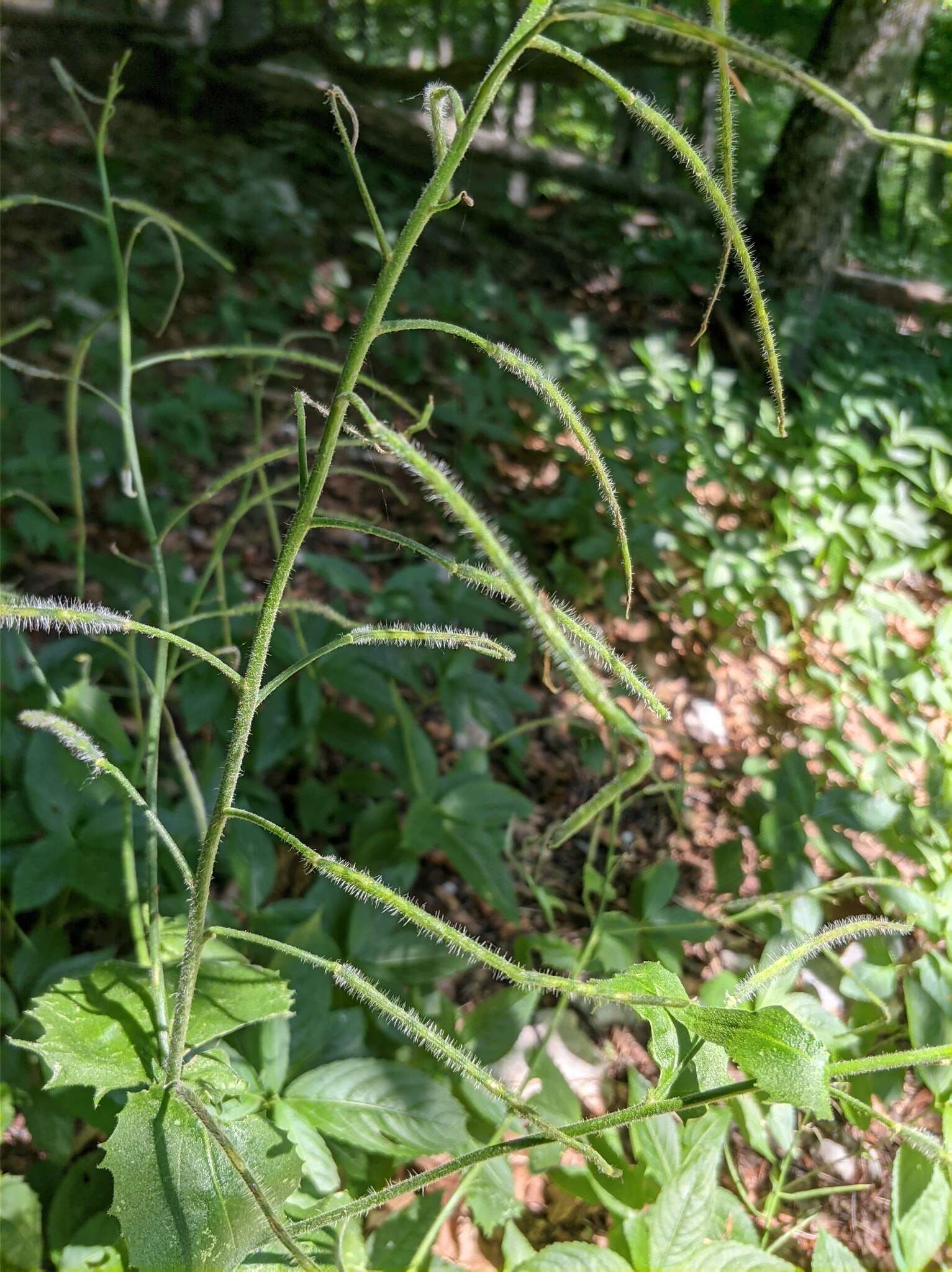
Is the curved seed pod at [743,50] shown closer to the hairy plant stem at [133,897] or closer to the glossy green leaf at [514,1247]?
the hairy plant stem at [133,897]

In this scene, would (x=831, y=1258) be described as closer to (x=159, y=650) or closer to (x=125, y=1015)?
(x=125, y=1015)

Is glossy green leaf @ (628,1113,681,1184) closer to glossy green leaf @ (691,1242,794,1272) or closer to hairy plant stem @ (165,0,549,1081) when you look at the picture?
glossy green leaf @ (691,1242,794,1272)

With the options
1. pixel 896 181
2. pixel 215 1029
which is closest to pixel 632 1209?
pixel 215 1029

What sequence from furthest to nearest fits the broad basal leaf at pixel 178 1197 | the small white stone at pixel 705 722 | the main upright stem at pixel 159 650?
the small white stone at pixel 705 722 → the main upright stem at pixel 159 650 → the broad basal leaf at pixel 178 1197

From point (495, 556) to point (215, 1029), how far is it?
622 mm

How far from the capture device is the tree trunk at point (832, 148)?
2.82m

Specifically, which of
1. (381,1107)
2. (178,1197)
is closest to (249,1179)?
(178,1197)

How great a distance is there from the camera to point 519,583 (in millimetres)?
337

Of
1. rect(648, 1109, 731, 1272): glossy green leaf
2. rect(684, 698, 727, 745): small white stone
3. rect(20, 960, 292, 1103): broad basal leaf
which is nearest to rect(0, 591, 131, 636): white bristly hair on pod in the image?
rect(20, 960, 292, 1103): broad basal leaf

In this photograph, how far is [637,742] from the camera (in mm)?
344

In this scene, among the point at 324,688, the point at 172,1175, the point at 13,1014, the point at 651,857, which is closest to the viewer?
the point at 172,1175

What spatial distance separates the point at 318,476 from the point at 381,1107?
790 mm

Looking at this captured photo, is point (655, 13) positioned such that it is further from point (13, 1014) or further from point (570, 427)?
point (13, 1014)

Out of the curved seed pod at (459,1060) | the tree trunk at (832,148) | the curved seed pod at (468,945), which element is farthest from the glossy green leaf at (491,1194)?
the tree trunk at (832,148)
